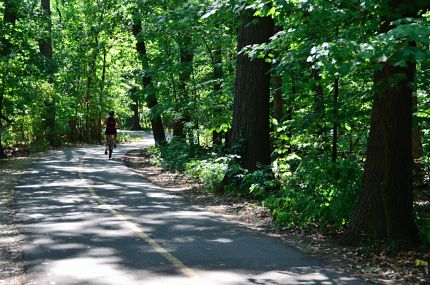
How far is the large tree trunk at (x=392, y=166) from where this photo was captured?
7871 mm

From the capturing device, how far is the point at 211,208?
40.9ft

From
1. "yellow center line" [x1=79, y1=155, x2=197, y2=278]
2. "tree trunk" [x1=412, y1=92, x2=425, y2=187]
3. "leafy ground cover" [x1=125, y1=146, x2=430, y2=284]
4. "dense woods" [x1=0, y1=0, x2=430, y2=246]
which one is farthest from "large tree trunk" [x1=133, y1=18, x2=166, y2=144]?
"tree trunk" [x1=412, y1=92, x2=425, y2=187]

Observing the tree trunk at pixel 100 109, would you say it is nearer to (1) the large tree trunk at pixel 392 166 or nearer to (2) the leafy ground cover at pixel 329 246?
(2) the leafy ground cover at pixel 329 246

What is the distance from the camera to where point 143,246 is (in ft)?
26.7

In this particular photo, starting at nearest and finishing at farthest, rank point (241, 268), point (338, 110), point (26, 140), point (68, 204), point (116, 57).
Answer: point (241, 268)
point (338, 110)
point (68, 204)
point (26, 140)
point (116, 57)

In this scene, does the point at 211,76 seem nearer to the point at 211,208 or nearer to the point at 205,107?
the point at 205,107

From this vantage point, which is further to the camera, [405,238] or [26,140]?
[26,140]

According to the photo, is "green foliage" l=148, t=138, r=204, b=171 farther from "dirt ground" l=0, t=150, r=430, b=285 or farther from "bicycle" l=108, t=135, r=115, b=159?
"dirt ground" l=0, t=150, r=430, b=285

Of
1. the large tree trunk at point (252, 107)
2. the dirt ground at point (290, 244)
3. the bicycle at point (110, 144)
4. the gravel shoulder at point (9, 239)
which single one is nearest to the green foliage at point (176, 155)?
the bicycle at point (110, 144)

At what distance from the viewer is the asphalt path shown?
6.58m

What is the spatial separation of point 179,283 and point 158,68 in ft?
56.7

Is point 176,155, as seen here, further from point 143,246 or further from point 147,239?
point 143,246

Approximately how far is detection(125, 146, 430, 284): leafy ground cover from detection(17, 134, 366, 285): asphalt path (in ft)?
1.27

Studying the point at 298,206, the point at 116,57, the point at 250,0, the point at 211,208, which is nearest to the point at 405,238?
the point at 298,206
